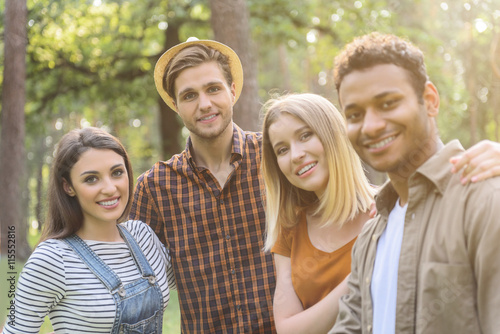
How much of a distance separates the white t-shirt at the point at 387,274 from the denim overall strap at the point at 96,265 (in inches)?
63.0

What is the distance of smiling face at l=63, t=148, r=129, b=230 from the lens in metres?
3.32

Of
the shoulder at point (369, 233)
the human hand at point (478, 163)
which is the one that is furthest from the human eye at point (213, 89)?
the human hand at point (478, 163)

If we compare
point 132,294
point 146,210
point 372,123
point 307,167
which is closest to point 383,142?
point 372,123

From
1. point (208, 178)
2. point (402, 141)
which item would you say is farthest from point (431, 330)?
point (208, 178)

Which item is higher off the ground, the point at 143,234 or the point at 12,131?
the point at 12,131

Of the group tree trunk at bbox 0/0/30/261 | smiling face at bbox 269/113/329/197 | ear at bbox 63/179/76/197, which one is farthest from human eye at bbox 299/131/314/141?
tree trunk at bbox 0/0/30/261

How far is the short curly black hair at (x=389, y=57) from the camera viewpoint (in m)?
2.11

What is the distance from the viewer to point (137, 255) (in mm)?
3432

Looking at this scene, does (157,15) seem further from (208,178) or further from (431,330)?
(431,330)

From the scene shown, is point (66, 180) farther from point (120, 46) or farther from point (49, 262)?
point (120, 46)

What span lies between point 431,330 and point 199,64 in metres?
2.55

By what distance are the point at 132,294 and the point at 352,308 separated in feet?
4.55

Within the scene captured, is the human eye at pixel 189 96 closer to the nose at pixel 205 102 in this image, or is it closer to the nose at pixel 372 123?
the nose at pixel 205 102

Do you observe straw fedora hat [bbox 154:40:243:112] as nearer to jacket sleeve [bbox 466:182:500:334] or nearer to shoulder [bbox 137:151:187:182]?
shoulder [bbox 137:151:187:182]
